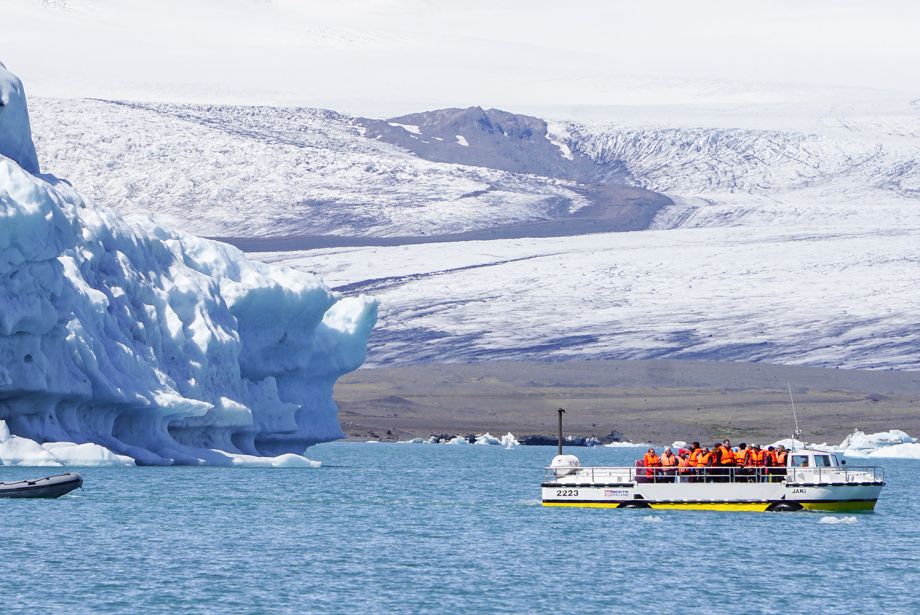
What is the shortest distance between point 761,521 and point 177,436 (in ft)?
80.0

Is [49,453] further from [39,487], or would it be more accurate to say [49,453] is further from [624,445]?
[624,445]

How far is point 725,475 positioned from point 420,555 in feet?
37.0

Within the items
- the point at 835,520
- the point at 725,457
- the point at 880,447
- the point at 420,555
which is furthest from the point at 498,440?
the point at 420,555

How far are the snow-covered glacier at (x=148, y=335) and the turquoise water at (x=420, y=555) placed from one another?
281cm

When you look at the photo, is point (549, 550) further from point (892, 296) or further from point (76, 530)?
point (892, 296)

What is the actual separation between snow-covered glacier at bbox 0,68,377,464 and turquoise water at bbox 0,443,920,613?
2.81 metres

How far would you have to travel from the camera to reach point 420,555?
124 feet

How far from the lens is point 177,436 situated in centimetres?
6272

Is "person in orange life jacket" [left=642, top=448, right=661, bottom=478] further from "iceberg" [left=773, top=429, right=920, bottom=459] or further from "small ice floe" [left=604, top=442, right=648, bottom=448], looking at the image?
"small ice floe" [left=604, top=442, right=648, bottom=448]

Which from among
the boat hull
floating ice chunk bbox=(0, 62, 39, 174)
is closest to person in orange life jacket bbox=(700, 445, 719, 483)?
the boat hull

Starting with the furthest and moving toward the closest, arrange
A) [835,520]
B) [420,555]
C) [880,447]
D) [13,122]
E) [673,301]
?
1. [673,301]
2. [880,447]
3. [13,122]
4. [835,520]
5. [420,555]

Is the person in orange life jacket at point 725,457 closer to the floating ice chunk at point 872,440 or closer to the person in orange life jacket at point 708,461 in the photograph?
the person in orange life jacket at point 708,461

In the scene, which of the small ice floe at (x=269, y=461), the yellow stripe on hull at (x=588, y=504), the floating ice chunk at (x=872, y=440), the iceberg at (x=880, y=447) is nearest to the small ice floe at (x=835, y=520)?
the yellow stripe on hull at (x=588, y=504)

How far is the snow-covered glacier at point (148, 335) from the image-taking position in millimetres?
54281
